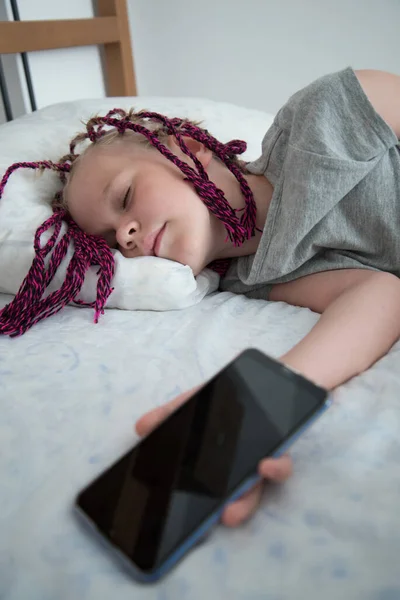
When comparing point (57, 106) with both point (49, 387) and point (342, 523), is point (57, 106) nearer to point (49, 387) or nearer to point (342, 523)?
point (49, 387)

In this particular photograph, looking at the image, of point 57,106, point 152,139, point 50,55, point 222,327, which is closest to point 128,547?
point 222,327

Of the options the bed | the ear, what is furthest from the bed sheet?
the ear

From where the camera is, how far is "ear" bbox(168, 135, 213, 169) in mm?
962

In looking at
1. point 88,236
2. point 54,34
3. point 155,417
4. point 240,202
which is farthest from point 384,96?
point 54,34

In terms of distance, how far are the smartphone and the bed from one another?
33mm

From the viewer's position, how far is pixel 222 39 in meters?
1.93

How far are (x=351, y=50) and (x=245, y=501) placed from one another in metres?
1.84

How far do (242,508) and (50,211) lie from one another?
72cm

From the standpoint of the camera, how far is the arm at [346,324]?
24.7 inches

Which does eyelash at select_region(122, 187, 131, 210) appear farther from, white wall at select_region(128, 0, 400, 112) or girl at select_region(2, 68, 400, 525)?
white wall at select_region(128, 0, 400, 112)

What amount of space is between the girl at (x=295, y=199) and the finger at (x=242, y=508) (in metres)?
0.43

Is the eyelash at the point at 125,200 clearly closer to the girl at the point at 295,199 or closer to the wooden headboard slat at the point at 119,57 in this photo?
the girl at the point at 295,199

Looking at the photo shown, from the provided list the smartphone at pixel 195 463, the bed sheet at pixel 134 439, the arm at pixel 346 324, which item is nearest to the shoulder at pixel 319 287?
the arm at pixel 346 324

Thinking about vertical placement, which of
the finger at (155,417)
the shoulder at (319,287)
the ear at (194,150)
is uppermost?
the ear at (194,150)
